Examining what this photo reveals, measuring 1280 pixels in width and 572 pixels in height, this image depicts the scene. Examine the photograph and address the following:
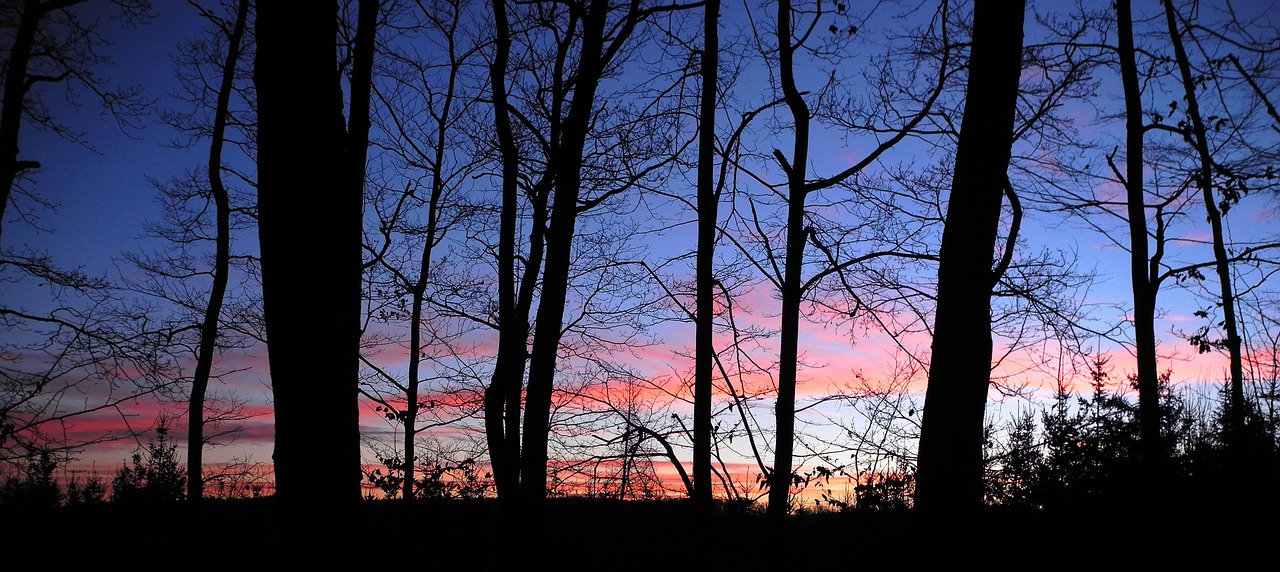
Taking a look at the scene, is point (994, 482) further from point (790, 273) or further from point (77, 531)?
point (77, 531)

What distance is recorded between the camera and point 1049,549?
21.3 feet

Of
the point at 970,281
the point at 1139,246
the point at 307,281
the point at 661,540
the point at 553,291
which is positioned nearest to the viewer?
the point at 307,281

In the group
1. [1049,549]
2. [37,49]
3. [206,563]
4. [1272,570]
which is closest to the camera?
[1272,570]

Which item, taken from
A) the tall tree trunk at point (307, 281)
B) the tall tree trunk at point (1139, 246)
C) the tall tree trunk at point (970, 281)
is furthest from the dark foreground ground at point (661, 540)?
the tall tree trunk at point (1139, 246)

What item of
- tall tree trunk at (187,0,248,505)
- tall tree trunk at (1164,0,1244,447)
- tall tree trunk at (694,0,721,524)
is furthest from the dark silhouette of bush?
tall tree trunk at (1164,0,1244,447)

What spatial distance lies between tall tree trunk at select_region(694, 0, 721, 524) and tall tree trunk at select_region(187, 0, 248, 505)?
8.13 meters

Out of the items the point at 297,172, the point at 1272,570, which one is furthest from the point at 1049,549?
the point at 297,172

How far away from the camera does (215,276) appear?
44.2 ft

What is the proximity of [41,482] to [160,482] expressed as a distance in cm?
157

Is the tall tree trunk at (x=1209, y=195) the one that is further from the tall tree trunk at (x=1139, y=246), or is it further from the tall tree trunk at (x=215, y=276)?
the tall tree trunk at (x=215, y=276)

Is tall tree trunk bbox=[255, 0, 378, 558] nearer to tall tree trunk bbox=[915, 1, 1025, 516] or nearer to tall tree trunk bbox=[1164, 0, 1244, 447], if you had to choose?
tall tree trunk bbox=[915, 1, 1025, 516]

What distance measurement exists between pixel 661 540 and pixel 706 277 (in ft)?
11.8

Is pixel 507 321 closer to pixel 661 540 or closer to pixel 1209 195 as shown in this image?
pixel 661 540

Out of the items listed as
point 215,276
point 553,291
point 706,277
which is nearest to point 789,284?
point 706,277
